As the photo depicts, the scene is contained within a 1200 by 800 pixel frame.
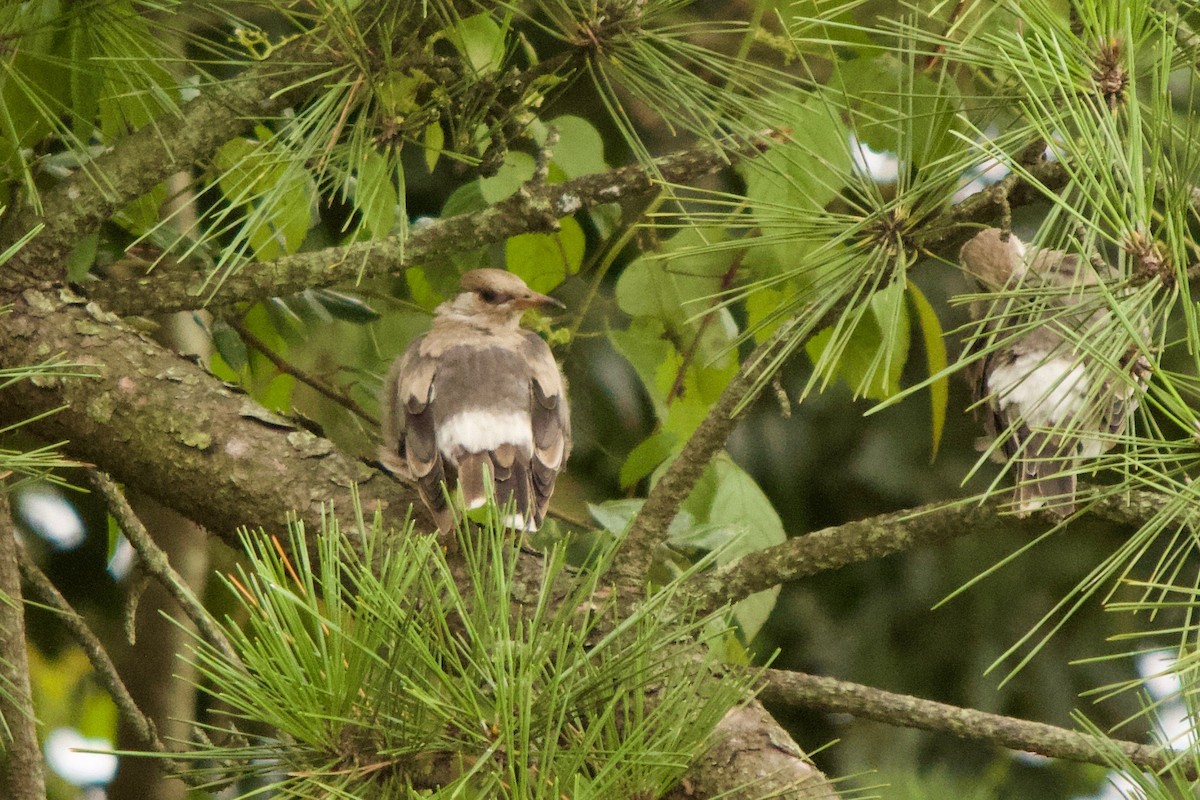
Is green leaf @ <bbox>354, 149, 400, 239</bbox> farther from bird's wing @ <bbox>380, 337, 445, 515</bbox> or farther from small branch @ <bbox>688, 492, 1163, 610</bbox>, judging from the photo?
small branch @ <bbox>688, 492, 1163, 610</bbox>

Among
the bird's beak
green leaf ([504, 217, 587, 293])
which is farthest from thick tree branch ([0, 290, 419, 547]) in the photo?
the bird's beak

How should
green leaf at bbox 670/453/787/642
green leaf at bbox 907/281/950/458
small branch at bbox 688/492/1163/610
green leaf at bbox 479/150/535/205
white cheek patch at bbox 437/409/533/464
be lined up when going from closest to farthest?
small branch at bbox 688/492/1163/610, green leaf at bbox 479/150/535/205, green leaf at bbox 670/453/787/642, green leaf at bbox 907/281/950/458, white cheek patch at bbox 437/409/533/464

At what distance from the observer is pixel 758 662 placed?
4.72m

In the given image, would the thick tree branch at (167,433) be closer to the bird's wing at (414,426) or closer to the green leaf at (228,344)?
the bird's wing at (414,426)

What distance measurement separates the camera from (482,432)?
3361 millimetres

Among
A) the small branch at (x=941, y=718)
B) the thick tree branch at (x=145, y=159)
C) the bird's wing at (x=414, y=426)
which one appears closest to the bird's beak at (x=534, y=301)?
the bird's wing at (x=414, y=426)

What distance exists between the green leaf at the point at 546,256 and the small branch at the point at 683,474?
3.40ft

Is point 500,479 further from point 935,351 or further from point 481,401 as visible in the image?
point 935,351

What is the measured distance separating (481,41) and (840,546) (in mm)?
1222

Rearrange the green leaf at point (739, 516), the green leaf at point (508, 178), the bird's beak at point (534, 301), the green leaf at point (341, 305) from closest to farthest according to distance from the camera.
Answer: the green leaf at point (508, 178)
the green leaf at point (739, 516)
the green leaf at point (341, 305)
the bird's beak at point (534, 301)

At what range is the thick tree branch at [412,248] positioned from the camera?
111 inches

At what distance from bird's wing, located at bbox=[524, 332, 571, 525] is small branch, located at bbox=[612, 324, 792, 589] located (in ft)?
2.21

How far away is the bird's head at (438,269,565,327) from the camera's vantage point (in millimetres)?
3902

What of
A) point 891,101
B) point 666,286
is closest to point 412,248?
point 666,286
